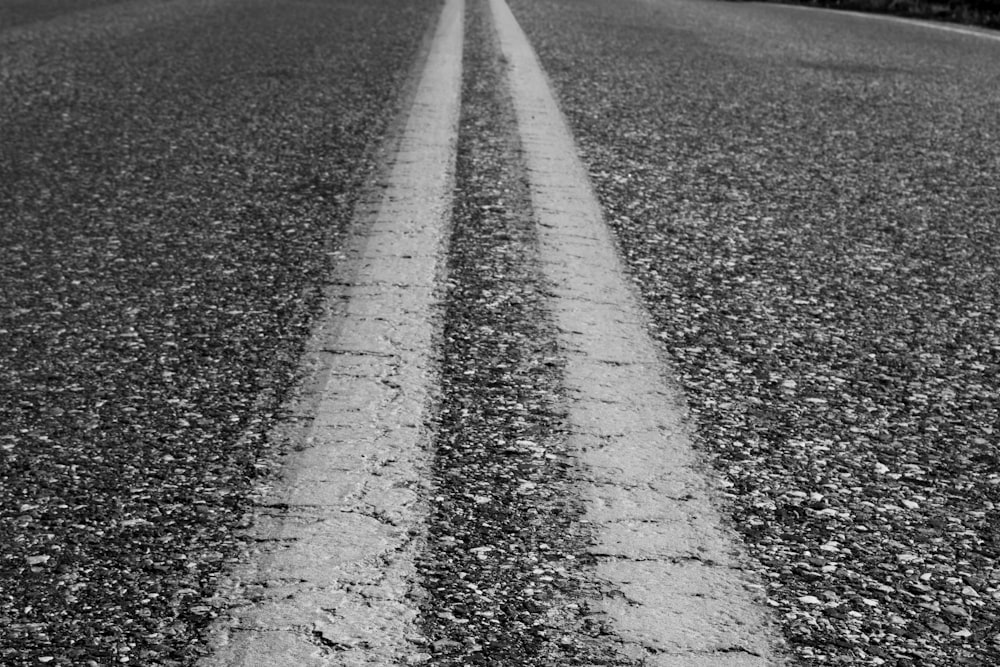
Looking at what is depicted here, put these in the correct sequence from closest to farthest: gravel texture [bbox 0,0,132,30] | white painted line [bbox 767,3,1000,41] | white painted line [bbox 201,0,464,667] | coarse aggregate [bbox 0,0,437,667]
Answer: white painted line [bbox 201,0,464,667] < coarse aggregate [bbox 0,0,437,667] < gravel texture [bbox 0,0,132,30] < white painted line [bbox 767,3,1000,41]

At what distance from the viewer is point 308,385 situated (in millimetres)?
2070

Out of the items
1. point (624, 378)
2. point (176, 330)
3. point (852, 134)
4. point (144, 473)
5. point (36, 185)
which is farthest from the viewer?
point (852, 134)

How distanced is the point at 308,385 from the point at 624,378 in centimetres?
53

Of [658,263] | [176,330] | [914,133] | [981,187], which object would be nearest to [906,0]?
[914,133]

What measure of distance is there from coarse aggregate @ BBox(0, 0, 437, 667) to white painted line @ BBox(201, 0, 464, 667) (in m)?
0.06

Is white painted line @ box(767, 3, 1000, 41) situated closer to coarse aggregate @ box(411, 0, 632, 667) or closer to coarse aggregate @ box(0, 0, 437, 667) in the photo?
coarse aggregate @ box(0, 0, 437, 667)

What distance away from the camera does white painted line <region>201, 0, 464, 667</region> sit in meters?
1.38

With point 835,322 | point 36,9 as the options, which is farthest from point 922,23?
point 835,322

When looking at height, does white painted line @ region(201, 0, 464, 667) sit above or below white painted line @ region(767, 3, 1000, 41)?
below

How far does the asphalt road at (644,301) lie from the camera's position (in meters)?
1.51

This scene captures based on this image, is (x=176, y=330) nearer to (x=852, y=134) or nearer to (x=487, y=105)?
(x=487, y=105)

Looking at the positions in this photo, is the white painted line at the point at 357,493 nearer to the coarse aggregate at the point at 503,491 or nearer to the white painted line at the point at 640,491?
the coarse aggregate at the point at 503,491

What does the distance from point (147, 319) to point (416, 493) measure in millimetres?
891

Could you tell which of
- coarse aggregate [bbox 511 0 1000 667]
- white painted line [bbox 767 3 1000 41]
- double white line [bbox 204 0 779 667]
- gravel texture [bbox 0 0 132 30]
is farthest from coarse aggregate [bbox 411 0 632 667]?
white painted line [bbox 767 3 1000 41]
